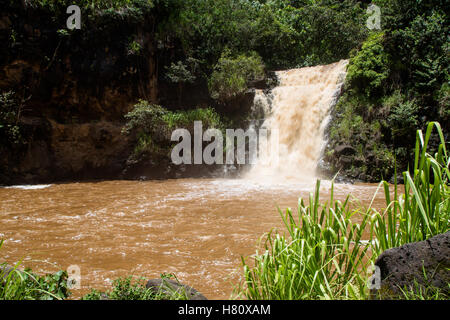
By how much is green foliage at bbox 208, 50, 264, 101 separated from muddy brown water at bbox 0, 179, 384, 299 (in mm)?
5803

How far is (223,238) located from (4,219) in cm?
457

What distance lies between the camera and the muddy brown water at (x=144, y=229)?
3697 mm

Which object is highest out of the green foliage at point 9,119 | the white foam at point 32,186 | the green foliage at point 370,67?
the green foliage at point 370,67

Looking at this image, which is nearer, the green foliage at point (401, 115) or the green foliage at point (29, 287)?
the green foliage at point (29, 287)

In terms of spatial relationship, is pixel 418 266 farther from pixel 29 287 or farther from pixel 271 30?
pixel 271 30

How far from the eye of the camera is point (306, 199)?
7.21 meters

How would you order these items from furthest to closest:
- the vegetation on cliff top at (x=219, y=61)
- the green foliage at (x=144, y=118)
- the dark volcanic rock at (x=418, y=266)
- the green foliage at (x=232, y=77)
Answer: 1. the green foliage at (x=232, y=77)
2. the green foliage at (x=144, y=118)
3. the vegetation on cliff top at (x=219, y=61)
4. the dark volcanic rock at (x=418, y=266)

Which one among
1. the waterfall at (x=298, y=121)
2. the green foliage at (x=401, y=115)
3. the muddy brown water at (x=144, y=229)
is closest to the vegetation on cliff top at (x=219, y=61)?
the green foliage at (x=401, y=115)

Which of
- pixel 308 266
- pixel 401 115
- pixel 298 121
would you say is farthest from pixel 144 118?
pixel 308 266

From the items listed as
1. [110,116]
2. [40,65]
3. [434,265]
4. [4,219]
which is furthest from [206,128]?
Result: [434,265]

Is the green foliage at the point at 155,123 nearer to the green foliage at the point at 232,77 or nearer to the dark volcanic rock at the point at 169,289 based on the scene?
the green foliage at the point at 232,77

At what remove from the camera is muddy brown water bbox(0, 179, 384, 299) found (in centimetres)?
370

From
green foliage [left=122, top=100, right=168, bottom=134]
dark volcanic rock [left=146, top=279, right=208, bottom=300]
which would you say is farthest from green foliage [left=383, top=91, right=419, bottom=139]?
dark volcanic rock [left=146, top=279, right=208, bottom=300]

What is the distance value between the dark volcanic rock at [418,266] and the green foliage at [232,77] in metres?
12.3
